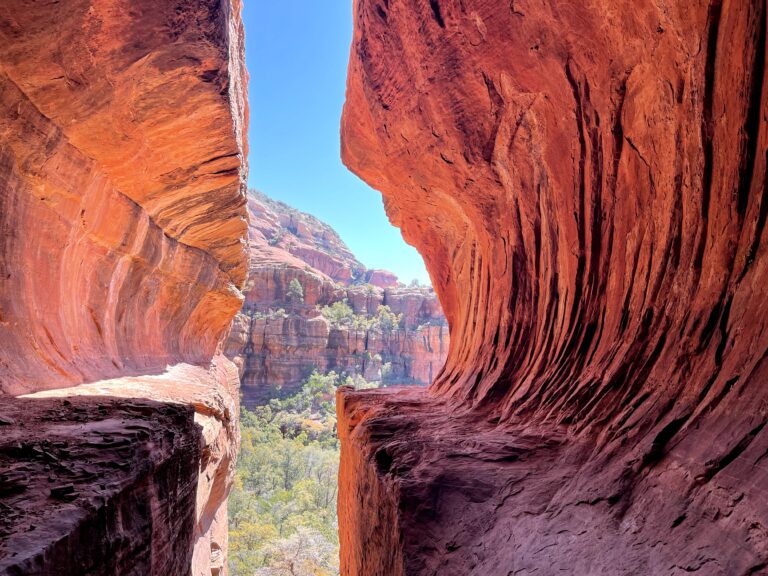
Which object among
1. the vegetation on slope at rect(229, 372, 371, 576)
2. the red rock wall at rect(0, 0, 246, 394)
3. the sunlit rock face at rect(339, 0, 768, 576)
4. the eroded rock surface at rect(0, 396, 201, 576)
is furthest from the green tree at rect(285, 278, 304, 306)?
the eroded rock surface at rect(0, 396, 201, 576)

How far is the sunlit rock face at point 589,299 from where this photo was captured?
2.22 meters

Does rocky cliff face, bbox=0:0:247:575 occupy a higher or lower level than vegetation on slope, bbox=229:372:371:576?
higher

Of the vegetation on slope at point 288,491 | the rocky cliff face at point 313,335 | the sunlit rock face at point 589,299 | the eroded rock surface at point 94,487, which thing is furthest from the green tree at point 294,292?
the eroded rock surface at point 94,487

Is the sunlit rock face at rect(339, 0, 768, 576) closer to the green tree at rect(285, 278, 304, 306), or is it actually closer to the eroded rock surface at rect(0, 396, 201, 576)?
the eroded rock surface at rect(0, 396, 201, 576)

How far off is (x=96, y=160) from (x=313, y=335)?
3925cm

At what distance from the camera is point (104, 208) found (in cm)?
685

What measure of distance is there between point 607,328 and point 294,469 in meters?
26.0

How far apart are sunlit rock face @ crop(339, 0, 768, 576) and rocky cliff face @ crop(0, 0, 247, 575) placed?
6.45ft

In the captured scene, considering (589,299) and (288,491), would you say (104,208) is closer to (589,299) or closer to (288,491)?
(589,299)

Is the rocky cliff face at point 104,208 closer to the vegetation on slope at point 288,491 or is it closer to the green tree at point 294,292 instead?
the vegetation on slope at point 288,491

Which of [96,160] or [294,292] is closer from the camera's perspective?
[96,160]

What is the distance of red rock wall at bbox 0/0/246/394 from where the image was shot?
15.7 ft

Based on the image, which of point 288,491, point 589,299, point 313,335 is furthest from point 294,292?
point 589,299

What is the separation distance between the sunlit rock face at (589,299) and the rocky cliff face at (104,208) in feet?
6.45
